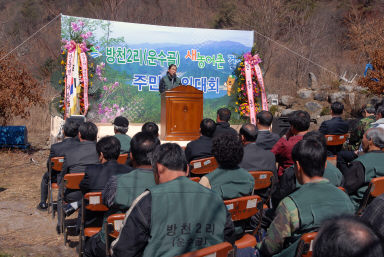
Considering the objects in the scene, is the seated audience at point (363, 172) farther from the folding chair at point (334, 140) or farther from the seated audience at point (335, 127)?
the seated audience at point (335, 127)

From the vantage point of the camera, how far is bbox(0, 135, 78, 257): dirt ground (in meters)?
3.65

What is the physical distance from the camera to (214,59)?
11039mm

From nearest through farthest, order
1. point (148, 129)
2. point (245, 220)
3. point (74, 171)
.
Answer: point (245, 220)
point (74, 171)
point (148, 129)

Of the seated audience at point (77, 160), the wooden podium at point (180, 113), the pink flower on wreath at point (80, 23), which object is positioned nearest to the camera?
the seated audience at point (77, 160)

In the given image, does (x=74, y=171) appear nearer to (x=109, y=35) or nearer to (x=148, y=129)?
(x=148, y=129)

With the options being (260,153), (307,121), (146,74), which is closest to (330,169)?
(260,153)

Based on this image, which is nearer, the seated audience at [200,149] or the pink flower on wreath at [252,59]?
the seated audience at [200,149]

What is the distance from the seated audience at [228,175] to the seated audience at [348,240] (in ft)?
5.10

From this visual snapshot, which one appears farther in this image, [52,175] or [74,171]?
[52,175]

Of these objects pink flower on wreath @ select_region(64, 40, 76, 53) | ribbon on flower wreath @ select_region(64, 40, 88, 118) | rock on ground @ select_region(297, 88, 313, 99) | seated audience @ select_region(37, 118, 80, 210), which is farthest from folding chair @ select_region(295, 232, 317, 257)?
rock on ground @ select_region(297, 88, 313, 99)

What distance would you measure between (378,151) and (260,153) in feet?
3.07

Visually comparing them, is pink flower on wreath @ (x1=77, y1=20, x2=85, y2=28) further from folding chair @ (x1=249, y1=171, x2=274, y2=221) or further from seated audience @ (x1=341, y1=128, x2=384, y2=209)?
seated audience @ (x1=341, y1=128, x2=384, y2=209)

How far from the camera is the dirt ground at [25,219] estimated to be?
365 cm

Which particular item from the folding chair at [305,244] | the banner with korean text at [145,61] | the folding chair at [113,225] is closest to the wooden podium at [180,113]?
the banner with korean text at [145,61]
